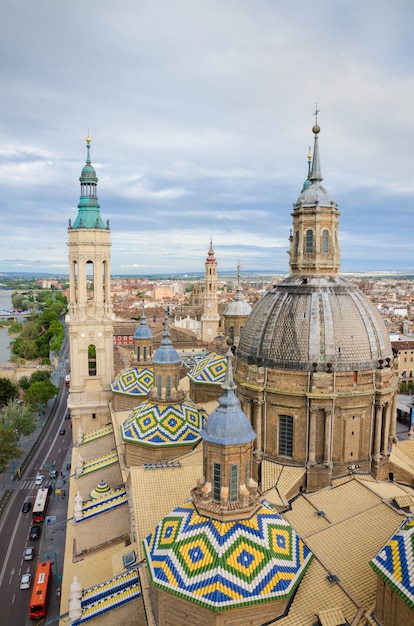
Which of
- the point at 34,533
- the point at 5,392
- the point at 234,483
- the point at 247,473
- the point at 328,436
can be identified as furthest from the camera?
the point at 5,392

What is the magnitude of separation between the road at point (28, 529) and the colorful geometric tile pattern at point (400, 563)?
61.5ft

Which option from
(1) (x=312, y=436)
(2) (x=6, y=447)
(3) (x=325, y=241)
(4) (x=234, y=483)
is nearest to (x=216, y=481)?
(4) (x=234, y=483)

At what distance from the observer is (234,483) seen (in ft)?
52.5

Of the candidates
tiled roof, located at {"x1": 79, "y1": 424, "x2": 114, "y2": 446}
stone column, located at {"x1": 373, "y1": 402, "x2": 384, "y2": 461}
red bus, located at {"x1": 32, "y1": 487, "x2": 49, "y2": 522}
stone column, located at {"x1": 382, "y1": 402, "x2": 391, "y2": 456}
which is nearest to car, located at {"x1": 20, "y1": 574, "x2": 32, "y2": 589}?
red bus, located at {"x1": 32, "y1": 487, "x2": 49, "y2": 522}

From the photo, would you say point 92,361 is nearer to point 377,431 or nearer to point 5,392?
point 5,392

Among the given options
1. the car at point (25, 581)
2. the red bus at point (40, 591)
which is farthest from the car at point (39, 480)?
the red bus at point (40, 591)

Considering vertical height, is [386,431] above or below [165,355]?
below

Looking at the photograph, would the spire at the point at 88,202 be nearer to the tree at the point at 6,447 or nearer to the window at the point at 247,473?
the tree at the point at 6,447

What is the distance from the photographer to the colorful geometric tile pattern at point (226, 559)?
1380 cm

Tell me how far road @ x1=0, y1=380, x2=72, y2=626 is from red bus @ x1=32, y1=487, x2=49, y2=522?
0.51 meters

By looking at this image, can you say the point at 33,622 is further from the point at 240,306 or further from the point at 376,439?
the point at 240,306

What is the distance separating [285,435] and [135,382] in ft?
53.6

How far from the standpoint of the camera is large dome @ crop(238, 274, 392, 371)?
22016 mm

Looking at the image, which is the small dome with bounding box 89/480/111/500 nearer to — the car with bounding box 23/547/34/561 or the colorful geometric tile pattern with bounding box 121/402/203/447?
the colorful geometric tile pattern with bounding box 121/402/203/447
